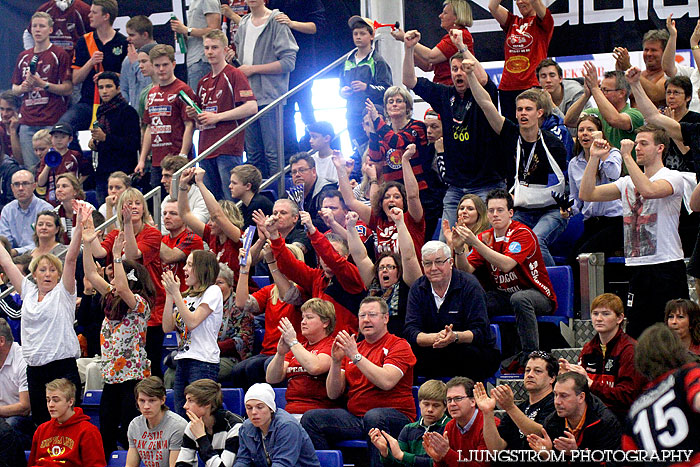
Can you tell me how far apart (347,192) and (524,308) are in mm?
2097

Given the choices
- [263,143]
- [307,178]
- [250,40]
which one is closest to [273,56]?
[250,40]

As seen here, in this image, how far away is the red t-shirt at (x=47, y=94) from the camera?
41.3ft

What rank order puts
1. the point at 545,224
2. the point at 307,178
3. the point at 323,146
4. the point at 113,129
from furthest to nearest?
the point at 113,129
the point at 323,146
the point at 307,178
the point at 545,224

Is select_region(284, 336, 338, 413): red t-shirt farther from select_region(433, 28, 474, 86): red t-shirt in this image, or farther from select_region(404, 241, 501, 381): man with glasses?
select_region(433, 28, 474, 86): red t-shirt

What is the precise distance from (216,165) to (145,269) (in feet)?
7.20

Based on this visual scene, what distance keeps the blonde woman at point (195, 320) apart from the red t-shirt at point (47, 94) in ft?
17.5

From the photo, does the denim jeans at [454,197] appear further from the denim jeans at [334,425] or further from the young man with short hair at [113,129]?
the young man with short hair at [113,129]

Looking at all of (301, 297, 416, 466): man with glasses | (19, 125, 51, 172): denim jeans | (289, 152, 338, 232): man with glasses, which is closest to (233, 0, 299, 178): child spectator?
(289, 152, 338, 232): man with glasses

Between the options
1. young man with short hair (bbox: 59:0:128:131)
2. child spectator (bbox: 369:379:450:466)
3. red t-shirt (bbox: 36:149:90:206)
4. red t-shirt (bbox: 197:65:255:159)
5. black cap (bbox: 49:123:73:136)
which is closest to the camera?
child spectator (bbox: 369:379:450:466)

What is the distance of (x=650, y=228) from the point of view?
7633 mm

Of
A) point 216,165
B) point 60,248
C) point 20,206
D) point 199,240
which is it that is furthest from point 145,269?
point 20,206

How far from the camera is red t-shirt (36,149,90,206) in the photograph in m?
11.6

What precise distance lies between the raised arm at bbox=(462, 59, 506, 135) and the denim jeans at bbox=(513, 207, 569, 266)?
79 centimetres

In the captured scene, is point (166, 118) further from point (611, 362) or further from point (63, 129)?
point (611, 362)
